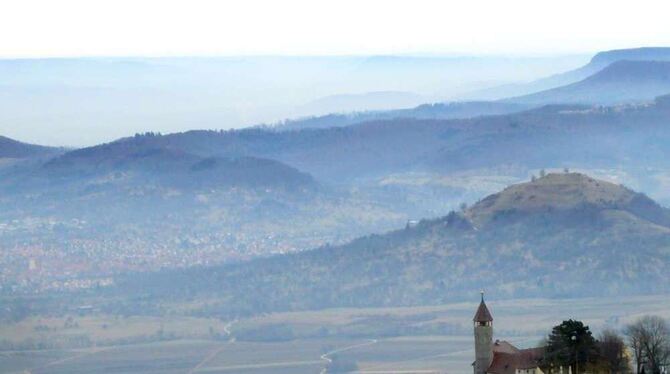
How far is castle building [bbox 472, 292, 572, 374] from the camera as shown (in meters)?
132

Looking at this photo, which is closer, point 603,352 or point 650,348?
point 603,352

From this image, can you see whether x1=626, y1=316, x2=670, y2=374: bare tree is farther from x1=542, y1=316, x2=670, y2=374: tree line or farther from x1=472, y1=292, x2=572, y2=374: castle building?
x1=472, y1=292, x2=572, y2=374: castle building

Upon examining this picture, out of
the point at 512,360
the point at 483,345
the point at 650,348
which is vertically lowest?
the point at 512,360

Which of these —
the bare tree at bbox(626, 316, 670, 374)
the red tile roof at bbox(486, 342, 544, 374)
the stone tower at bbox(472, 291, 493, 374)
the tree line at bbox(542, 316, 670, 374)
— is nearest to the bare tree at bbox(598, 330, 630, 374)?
the tree line at bbox(542, 316, 670, 374)

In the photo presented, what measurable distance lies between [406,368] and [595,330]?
13743 mm

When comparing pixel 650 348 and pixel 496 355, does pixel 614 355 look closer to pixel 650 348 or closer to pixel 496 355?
pixel 650 348

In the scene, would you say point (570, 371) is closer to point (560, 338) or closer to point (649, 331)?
point (560, 338)

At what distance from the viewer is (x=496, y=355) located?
135625 mm

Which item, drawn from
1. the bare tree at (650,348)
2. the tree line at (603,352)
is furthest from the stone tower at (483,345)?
the bare tree at (650,348)

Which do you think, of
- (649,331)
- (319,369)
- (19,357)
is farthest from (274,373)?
(649,331)

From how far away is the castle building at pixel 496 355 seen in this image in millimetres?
132200

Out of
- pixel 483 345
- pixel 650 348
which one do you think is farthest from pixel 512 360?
pixel 650 348

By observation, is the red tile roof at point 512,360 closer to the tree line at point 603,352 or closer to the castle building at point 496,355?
the castle building at point 496,355

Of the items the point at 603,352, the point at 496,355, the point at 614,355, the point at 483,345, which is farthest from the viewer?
the point at 483,345
